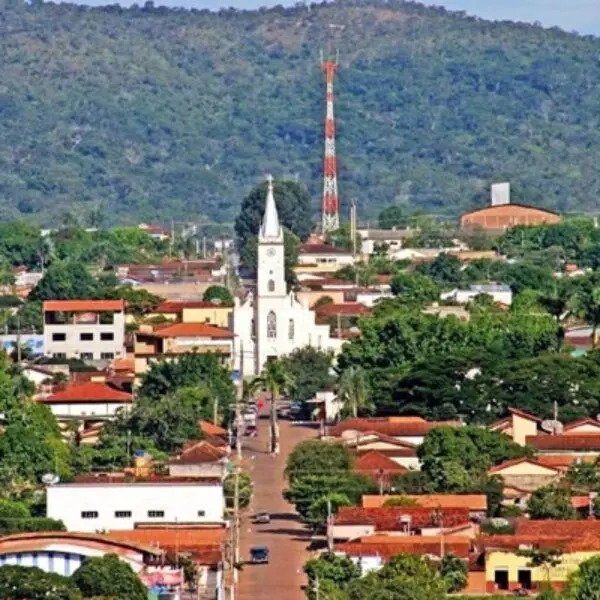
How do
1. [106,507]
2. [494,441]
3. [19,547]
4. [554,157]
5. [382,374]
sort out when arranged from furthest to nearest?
1. [554,157]
2. [382,374]
3. [494,441]
4. [106,507]
5. [19,547]

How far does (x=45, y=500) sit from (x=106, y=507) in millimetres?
1051

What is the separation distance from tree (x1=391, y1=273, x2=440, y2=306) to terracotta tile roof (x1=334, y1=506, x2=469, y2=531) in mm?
38664

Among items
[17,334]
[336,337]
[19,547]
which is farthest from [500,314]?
[19,547]

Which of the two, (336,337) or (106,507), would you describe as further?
(336,337)

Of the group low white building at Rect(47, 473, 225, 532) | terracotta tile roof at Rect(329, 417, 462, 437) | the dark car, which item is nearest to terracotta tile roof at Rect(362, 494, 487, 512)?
low white building at Rect(47, 473, 225, 532)

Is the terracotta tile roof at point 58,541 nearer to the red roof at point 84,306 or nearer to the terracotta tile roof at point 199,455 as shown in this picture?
the terracotta tile roof at point 199,455

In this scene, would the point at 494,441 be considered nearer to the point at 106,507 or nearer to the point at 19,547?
the point at 106,507

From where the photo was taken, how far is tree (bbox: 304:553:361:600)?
128 ft

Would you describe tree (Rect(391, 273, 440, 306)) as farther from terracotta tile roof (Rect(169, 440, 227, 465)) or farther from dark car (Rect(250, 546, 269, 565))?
dark car (Rect(250, 546, 269, 565))

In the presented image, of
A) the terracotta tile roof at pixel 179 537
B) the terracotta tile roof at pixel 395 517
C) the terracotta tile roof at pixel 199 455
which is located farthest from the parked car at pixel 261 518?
the terracotta tile roof at pixel 199 455

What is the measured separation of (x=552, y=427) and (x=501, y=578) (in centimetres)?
1412

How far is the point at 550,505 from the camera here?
44.9m

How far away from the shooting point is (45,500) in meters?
45.9

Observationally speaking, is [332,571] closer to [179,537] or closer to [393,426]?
[179,537]
